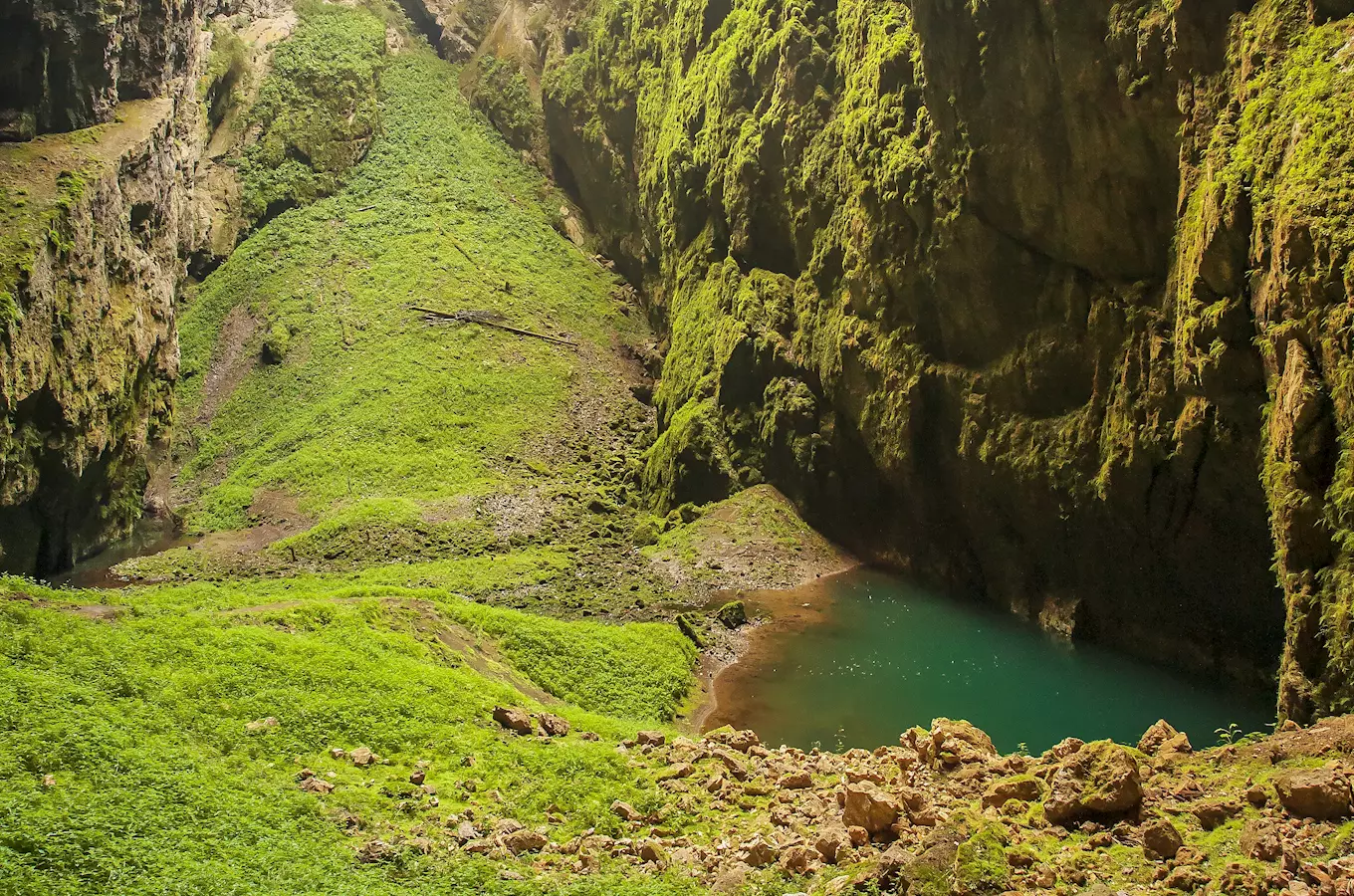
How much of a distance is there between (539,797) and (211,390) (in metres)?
47.6

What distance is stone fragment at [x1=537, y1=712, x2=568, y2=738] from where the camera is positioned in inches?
729

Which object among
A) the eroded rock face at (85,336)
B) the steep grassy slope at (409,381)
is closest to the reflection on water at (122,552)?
the eroded rock face at (85,336)

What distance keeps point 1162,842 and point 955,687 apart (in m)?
16.6

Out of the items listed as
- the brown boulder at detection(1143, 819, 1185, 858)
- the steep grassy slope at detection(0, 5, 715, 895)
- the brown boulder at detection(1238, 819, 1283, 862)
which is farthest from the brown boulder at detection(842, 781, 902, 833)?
the brown boulder at detection(1238, 819, 1283, 862)

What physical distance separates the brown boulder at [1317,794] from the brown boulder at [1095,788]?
1.59 m

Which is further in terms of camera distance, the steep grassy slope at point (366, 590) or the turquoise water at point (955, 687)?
the turquoise water at point (955, 687)

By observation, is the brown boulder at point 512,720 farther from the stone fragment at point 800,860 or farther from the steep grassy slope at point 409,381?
the steep grassy slope at point 409,381

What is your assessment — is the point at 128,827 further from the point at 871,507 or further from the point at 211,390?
the point at 211,390

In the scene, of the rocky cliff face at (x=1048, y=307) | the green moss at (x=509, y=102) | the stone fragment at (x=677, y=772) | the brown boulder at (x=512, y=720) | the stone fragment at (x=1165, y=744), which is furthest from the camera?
the green moss at (x=509, y=102)

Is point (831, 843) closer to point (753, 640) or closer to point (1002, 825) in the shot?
point (1002, 825)

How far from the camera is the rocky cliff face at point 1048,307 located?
72.0ft

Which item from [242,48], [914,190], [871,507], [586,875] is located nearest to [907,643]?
[871,507]

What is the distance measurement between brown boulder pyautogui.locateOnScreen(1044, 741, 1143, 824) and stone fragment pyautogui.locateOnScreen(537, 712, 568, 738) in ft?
28.8

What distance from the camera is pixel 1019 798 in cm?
1364
